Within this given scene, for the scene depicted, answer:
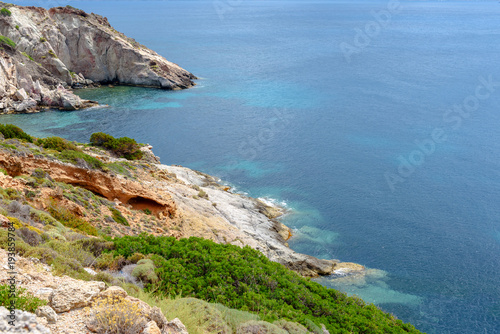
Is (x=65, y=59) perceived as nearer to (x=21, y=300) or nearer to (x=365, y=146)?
(x=365, y=146)

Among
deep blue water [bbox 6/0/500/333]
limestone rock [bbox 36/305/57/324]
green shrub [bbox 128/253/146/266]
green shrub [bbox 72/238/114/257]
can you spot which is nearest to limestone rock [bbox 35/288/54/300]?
limestone rock [bbox 36/305/57/324]

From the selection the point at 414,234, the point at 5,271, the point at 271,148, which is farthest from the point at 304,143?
the point at 5,271

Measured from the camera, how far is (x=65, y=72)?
93.2m

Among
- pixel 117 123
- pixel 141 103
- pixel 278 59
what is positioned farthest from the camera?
pixel 278 59

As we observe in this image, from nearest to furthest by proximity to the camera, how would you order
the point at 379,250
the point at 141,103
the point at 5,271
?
the point at 5,271
the point at 379,250
the point at 141,103

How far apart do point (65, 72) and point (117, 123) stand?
2875 cm

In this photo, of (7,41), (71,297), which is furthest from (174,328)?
(7,41)

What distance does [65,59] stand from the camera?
98250 millimetres

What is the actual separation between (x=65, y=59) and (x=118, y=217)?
84421 millimetres

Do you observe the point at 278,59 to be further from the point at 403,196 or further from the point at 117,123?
the point at 403,196

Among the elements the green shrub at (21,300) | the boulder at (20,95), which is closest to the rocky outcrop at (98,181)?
the green shrub at (21,300)

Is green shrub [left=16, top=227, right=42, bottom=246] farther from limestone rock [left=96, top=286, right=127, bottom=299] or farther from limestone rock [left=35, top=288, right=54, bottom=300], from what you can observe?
limestone rock [left=96, top=286, right=127, bottom=299]

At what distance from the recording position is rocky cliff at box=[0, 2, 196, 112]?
81.5 m

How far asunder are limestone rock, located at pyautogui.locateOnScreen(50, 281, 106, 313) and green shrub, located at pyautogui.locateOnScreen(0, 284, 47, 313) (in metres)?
0.32
